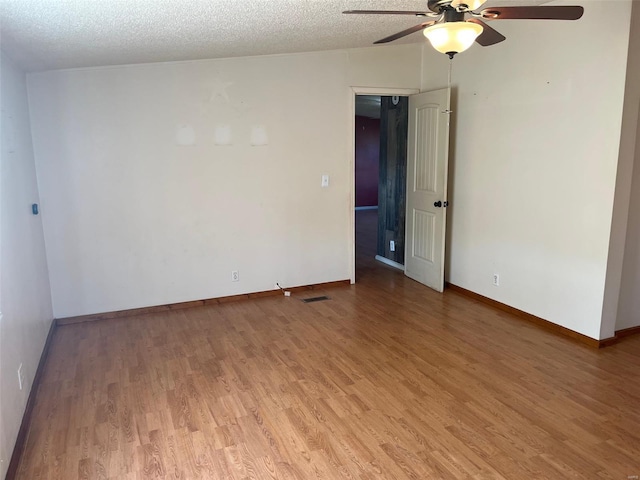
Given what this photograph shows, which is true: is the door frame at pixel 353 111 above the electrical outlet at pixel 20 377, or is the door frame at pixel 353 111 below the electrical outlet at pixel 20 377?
above

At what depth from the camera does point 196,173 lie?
4336 millimetres

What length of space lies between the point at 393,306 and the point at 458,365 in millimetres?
1299

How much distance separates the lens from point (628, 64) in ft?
10.0

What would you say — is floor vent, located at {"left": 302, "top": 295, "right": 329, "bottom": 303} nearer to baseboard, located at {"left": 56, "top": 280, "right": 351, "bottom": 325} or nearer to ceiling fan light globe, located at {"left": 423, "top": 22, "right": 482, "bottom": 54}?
baseboard, located at {"left": 56, "top": 280, "right": 351, "bottom": 325}

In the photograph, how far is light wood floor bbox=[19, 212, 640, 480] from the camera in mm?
2210

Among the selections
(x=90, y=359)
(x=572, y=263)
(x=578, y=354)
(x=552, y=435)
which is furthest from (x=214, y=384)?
(x=572, y=263)

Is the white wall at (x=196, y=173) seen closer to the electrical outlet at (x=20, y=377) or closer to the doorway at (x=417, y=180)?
the doorway at (x=417, y=180)

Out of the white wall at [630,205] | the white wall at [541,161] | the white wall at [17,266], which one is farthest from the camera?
the white wall at [541,161]

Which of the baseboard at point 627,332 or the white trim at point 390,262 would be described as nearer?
the baseboard at point 627,332

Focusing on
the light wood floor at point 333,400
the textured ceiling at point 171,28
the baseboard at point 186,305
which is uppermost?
the textured ceiling at point 171,28

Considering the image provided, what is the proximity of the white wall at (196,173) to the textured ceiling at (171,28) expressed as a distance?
0.30m

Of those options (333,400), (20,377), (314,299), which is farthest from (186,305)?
(333,400)

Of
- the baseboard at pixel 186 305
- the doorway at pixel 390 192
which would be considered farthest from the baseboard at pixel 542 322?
the baseboard at pixel 186 305

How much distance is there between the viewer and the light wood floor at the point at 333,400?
7.25 ft
